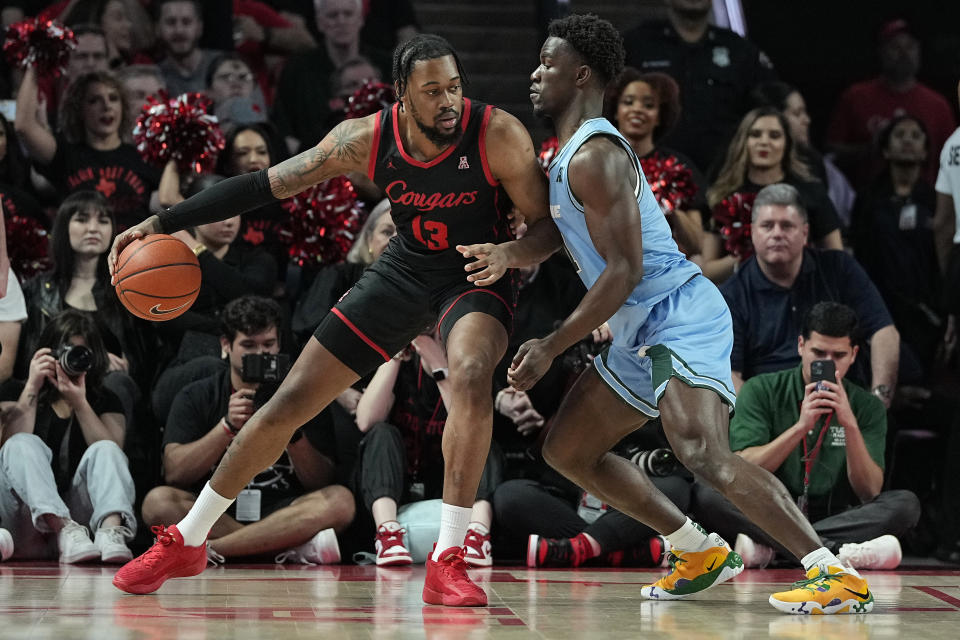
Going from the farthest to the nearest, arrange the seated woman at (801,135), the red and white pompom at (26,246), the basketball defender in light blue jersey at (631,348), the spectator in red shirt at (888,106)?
the spectator in red shirt at (888,106) → the seated woman at (801,135) → the red and white pompom at (26,246) → the basketball defender in light blue jersey at (631,348)

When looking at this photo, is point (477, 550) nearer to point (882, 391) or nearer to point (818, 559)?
point (818, 559)

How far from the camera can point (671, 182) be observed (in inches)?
283

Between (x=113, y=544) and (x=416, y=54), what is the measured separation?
8.59ft

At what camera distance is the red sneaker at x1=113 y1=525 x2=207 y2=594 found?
4637 mm

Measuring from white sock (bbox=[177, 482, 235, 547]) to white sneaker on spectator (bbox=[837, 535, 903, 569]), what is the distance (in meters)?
2.75

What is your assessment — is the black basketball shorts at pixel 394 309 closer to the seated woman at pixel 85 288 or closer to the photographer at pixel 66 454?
the photographer at pixel 66 454

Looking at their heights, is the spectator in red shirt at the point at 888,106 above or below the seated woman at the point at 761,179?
above

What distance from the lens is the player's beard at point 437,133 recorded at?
4516mm

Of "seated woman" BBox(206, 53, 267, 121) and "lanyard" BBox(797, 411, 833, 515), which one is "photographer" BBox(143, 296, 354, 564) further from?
"seated woman" BBox(206, 53, 267, 121)

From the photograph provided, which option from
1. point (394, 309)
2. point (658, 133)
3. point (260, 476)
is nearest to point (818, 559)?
point (394, 309)

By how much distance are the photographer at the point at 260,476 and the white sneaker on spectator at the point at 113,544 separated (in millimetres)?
A: 182

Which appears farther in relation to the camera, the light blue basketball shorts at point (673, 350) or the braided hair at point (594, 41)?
the braided hair at point (594, 41)

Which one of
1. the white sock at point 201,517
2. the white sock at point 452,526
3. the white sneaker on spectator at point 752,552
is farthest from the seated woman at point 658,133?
the white sock at point 201,517

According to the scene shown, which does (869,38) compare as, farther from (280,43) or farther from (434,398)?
(434,398)
